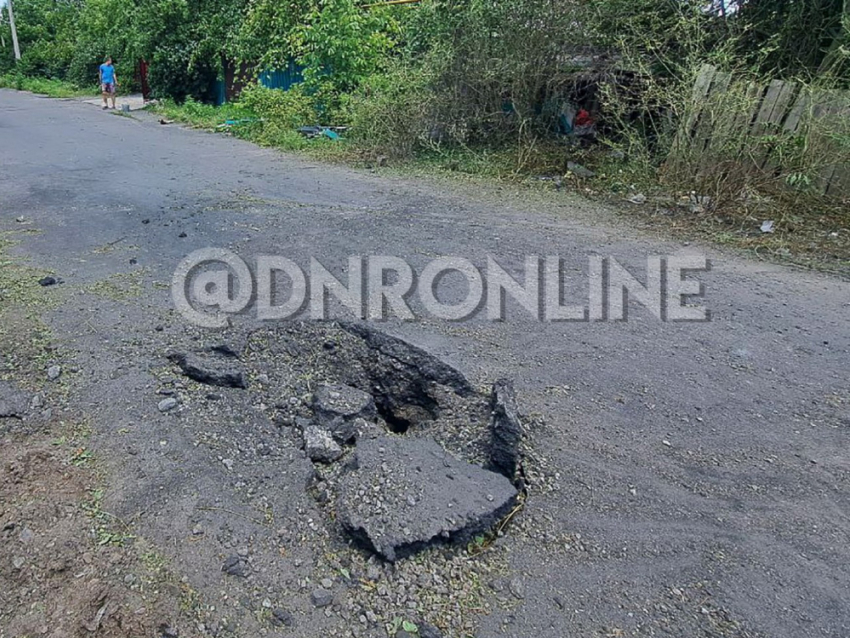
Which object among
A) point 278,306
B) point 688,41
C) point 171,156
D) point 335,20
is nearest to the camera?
point 278,306

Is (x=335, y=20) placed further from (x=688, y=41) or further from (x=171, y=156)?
(x=688, y=41)

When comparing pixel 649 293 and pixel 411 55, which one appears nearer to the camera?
pixel 649 293

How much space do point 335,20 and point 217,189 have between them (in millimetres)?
5580

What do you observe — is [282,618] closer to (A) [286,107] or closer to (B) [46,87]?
(A) [286,107]

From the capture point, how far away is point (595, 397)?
2861mm

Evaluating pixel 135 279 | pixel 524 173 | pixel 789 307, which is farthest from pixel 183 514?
pixel 524 173

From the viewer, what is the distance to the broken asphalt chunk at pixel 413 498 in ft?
6.34

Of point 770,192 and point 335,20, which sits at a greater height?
point 335,20

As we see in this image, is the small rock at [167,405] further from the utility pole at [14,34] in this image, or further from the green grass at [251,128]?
the utility pole at [14,34]

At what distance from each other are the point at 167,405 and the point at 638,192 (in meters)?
5.57

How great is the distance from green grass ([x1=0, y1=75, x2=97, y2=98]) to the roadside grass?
15499 millimetres

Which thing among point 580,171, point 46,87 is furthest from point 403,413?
point 46,87

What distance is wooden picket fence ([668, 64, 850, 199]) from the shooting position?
5.52 m

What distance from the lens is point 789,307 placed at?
12.8 ft
